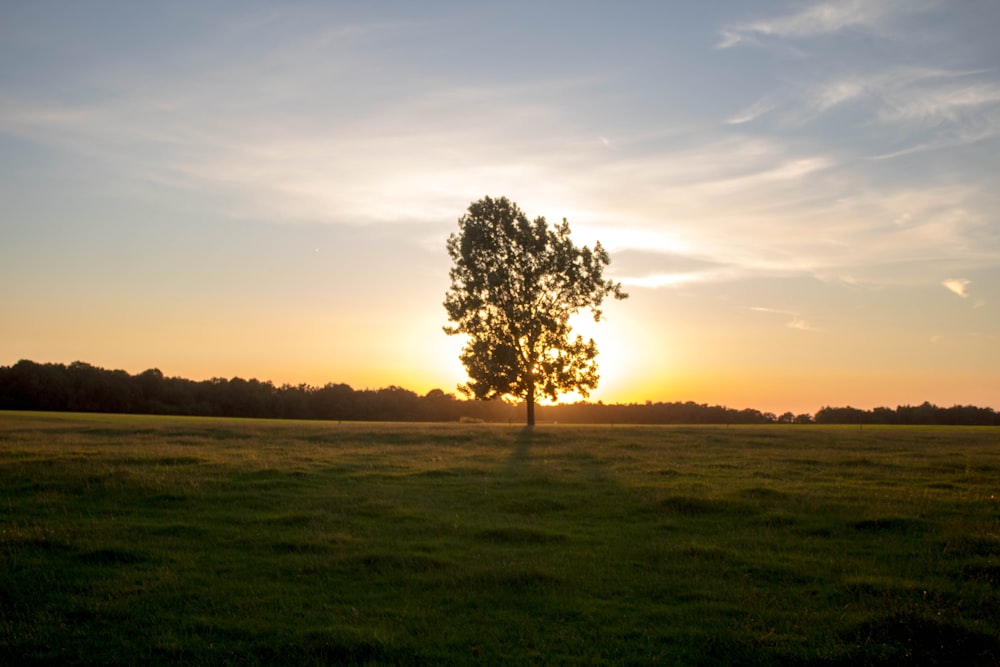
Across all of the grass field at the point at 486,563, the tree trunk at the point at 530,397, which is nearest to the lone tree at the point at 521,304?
the tree trunk at the point at 530,397

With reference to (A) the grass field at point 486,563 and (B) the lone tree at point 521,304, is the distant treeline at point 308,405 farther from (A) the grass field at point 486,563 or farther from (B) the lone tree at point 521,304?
(A) the grass field at point 486,563

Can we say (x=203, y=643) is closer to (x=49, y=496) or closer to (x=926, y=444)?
(x=49, y=496)

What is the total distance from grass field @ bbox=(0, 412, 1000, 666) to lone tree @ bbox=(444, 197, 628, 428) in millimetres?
26071

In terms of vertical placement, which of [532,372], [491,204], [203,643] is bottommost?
[203,643]

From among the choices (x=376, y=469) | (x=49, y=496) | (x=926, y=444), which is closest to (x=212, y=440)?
(x=376, y=469)

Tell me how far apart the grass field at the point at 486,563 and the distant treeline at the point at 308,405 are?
65344 millimetres

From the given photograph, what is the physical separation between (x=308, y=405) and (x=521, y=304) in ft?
198

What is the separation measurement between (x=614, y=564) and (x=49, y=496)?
17.0 meters

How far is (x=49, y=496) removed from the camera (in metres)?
22.1

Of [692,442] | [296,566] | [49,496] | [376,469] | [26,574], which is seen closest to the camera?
[26,574]

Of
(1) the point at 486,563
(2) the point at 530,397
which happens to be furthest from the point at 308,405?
(1) the point at 486,563

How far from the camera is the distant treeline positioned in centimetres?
9081

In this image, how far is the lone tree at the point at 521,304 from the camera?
57.2m

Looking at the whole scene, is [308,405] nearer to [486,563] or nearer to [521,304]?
[521,304]
